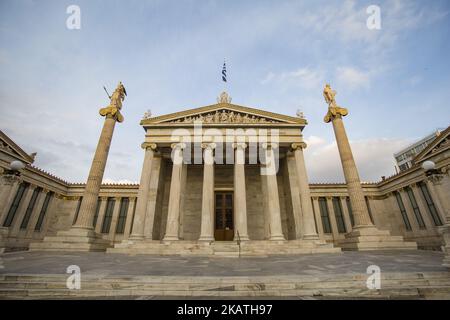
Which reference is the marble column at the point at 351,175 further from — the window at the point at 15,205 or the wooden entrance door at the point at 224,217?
the window at the point at 15,205

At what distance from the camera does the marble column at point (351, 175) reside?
16281 millimetres

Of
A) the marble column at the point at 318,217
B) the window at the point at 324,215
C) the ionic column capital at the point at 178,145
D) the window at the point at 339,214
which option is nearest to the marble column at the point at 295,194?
the marble column at the point at 318,217

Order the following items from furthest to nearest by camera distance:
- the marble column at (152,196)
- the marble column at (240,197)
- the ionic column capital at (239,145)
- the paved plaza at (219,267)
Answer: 1. the ionic column capital at (239,145)
2. the marble column at (152,196)
3. the marble column at (240,197)
4. the paved plaza at (219,267)

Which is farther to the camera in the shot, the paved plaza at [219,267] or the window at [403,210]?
the window at [403,210]

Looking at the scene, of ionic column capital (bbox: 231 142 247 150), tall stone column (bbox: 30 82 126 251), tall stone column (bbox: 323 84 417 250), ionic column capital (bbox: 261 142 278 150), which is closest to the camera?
tall stone column (bbox: 30 82 126 251)

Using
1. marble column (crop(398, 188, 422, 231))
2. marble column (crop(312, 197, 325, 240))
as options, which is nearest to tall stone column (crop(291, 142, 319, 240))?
marble column (crop(312, 197, 325, 240))

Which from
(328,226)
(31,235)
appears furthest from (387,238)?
(31,235)

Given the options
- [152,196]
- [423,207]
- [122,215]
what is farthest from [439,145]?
[122,215]

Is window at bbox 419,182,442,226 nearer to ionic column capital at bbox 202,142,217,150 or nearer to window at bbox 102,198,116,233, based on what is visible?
ionic column capital at bbox 202,142,217,150

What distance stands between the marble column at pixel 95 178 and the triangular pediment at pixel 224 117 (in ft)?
9.95

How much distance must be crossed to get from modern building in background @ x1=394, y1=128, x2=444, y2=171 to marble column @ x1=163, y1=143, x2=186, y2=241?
203 ft

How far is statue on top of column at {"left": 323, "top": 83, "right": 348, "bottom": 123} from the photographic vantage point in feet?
63.9
